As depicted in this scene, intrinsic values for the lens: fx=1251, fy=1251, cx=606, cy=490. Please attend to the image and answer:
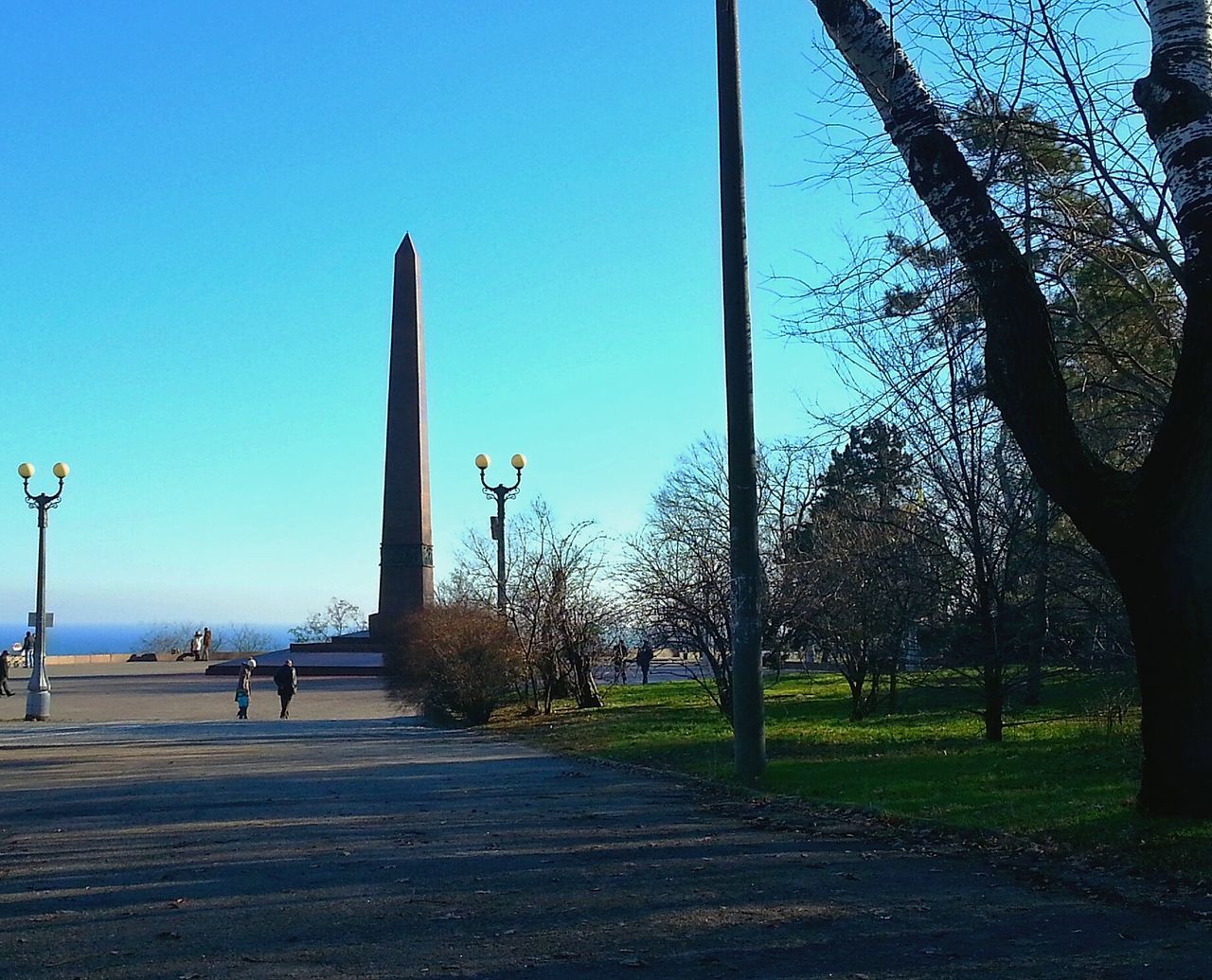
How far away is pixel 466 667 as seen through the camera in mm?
25312

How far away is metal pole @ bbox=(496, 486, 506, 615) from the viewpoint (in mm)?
28844

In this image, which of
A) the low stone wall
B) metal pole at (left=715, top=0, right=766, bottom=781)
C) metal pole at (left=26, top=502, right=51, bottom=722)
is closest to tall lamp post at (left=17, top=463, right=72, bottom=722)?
metal pole at (left=26, top=502, right=51, bottom=722)

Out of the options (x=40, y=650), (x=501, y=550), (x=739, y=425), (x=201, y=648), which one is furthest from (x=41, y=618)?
(x=201, y=648)

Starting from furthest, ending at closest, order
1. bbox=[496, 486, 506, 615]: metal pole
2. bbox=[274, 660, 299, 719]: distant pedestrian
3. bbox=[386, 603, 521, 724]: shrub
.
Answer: bbox=[274, 660, 299, 719]: distant pedestrian
bbox=[496, 486, 506, 615]: metal pole
bbox=[386, 603, 521, 724]: shrub

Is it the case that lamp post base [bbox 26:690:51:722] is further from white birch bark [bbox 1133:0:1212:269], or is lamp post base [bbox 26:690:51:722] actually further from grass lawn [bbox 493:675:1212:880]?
white birch bark [bbox 1133:0:1212:269]

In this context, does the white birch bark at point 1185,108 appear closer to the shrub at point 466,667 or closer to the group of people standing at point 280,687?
the shrub at point 466,667

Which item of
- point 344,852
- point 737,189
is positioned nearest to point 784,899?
point 344,852

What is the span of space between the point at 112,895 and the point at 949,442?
11687 mm

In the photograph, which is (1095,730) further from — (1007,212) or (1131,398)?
(1007,212)

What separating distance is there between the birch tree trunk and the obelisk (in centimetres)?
3354

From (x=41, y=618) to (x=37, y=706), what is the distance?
276 centimetres

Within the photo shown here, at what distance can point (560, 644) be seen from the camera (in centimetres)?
2881

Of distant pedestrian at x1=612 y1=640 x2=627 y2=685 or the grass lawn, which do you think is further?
distant pedestrian at x1=612 y1=640 x2=627 y2=685

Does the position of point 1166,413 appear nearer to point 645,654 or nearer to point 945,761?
point 945,761
